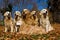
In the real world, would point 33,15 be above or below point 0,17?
above

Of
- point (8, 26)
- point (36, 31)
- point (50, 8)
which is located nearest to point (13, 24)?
point (8, 26)

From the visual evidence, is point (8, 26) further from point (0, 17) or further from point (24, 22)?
point (0, 17)

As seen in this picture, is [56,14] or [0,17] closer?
[56,14]

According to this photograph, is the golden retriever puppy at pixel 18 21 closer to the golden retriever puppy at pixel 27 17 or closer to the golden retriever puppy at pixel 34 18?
the golden retriever puppy at pixel 27 17

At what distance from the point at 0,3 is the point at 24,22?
719 inches

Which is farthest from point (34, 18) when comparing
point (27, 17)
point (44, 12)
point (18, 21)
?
point (44, 12)

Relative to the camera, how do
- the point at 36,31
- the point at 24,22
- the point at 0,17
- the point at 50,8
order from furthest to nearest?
the point at 0,17 < the point at 50,8 < the point at 24,22 < the point at 36,31

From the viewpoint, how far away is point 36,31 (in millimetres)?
11961

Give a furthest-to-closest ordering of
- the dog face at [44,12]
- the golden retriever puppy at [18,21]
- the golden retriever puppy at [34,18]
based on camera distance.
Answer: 1. the golden retriever puppy at [34,18]
2. the golden retriever puppy at [18,21]
3. the dog face at [44,12]

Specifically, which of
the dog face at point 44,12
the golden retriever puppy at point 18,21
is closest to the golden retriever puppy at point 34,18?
the golden retriever puppy at point 18,21

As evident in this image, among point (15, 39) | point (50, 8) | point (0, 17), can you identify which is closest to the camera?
point (15, 39)

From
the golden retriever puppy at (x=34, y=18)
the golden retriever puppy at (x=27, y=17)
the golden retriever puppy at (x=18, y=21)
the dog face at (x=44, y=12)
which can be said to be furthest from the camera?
the golden retriever puppy at (x=34, y=18)

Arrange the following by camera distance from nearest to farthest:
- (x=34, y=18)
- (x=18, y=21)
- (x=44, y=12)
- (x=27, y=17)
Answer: (x=44, y=12) → (x=18, y=21) → (x=27, y=17) → (x=34, y=18)

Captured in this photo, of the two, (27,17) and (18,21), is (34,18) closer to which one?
(27,17)
